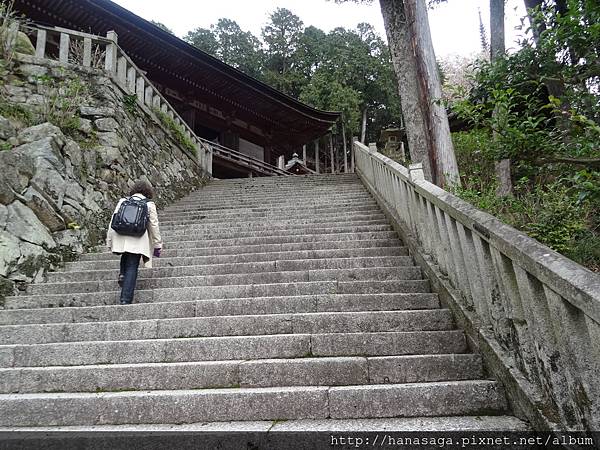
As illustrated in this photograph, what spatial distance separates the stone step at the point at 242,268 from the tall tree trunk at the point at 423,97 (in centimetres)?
215

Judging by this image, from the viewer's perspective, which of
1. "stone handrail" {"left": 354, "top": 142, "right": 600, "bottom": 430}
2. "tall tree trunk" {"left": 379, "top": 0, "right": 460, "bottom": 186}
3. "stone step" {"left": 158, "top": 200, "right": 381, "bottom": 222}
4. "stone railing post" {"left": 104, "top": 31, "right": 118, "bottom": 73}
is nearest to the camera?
"stone handrail" {"left": 354, "top": 142, "right": 600, "bottom": 430}

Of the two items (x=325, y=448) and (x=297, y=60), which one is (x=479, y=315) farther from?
(x=297, y=60)

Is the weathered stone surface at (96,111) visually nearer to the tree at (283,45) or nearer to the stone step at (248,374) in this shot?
the stone step at (248,374)

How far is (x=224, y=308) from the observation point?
11.4 ft

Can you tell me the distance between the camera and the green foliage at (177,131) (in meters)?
9.24

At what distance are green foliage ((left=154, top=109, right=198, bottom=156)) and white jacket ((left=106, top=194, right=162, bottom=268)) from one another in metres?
5.95

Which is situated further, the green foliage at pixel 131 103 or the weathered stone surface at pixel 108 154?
the green foliage at pixel 131 103

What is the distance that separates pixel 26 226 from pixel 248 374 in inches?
144

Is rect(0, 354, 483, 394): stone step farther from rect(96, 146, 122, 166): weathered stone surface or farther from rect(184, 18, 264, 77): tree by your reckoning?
rect(184, 18, 264, 77): tree

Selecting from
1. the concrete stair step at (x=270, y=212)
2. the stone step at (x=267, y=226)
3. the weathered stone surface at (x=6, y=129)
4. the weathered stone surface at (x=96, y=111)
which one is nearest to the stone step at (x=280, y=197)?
the concrete stair step at (x=270, y=212)

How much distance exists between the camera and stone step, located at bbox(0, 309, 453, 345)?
3.01m

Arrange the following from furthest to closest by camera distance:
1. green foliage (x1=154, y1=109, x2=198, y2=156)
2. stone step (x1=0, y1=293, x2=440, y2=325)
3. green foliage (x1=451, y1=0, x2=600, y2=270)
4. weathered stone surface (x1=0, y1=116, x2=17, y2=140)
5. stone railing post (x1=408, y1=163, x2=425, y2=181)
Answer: green foliage (x1=154, y1=109, x2=198, y2=156) → weathered stone surface (x1=0, y1=116, x2=17, y2=140) → stone railing post (x1=408, y1=163, x2=425, y2=181) → stone step (x1=0, y1=293, x2=440, y2=325) → green foliage (x1=451, y1=0, x2=600, y2=270)

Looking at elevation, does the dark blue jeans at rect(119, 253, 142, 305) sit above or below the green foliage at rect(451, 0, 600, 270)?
below

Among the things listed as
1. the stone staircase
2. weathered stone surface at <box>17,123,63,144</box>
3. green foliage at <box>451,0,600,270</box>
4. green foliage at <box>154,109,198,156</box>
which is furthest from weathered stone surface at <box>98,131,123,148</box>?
green foliage at <box>451,0,600,270</box>
